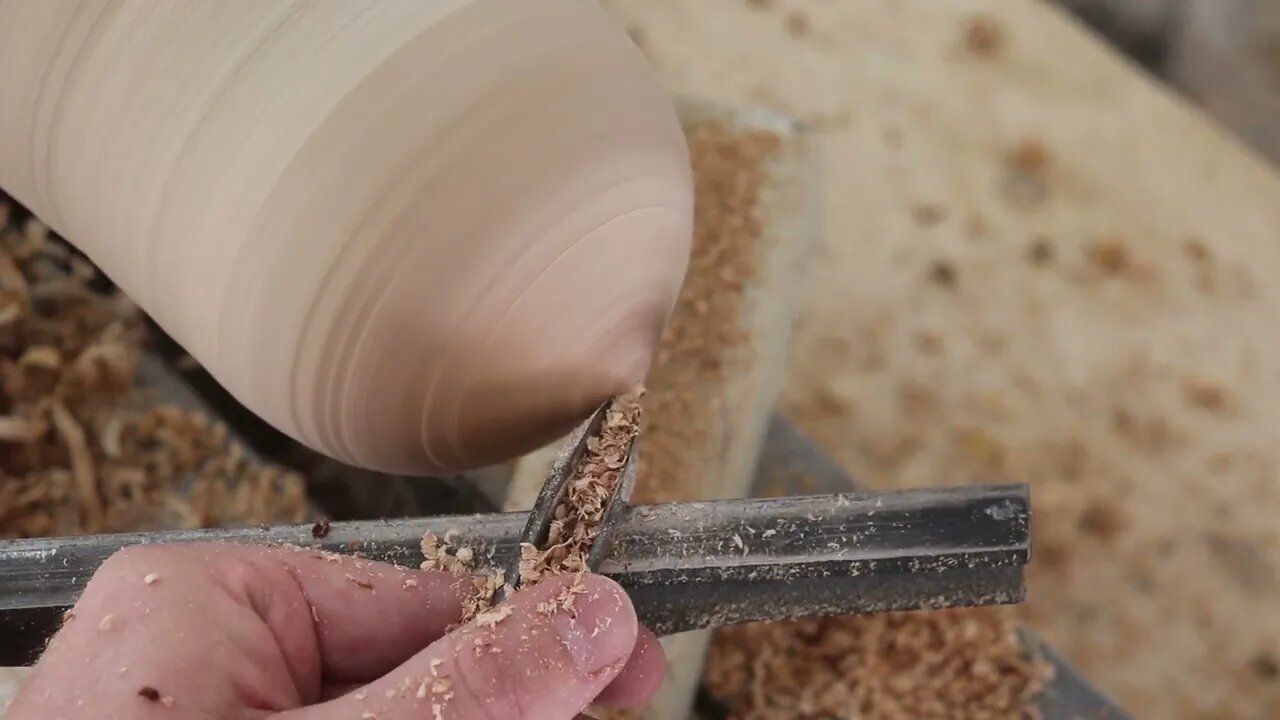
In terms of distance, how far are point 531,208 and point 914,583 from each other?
1.05 ft

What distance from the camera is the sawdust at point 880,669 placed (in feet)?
2.68

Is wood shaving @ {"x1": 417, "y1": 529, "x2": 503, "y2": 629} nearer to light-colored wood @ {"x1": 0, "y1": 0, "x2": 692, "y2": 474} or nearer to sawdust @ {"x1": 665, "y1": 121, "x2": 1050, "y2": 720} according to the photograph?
light-colored wood @ {"x1": 0, "y1": 0, "x2": 692, "y2": 474}

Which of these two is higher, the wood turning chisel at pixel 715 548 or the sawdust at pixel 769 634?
the wood turning chisel at pixel 715 548

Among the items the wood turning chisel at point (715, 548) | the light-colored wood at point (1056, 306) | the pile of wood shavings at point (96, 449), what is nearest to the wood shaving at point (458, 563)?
the wood turning chisel at point (715, 548)

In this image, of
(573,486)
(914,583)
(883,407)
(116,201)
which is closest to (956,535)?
(914,583)

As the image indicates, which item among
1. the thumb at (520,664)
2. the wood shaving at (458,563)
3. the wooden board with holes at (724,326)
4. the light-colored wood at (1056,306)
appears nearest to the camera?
the thumb at (520,664)

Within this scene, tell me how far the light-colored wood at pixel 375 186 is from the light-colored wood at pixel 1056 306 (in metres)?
0.76

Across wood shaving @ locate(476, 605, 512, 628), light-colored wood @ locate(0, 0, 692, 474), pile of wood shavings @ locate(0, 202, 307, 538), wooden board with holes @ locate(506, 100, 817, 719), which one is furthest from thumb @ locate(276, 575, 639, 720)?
pile of wood shavings @ locate(0, 202, 307, 538)

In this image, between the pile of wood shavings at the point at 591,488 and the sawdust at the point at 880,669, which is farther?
the sawdust at the point at 880,669

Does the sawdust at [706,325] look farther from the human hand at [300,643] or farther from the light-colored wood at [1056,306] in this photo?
the light-colored wood at [1056,306]

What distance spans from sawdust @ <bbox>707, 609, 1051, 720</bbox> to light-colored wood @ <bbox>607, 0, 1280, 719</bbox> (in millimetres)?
367

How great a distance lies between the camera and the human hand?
45 centimetres

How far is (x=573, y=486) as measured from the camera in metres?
0.56

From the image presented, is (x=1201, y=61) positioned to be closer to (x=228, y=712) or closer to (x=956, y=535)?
(x=956, y=535)
